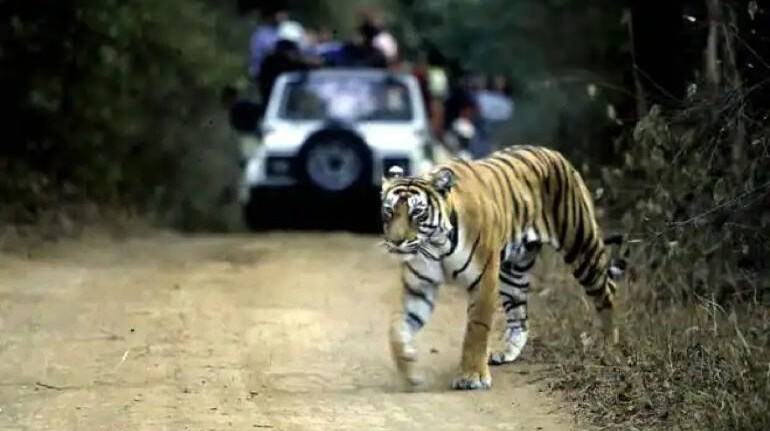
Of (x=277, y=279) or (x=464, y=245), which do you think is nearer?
(x=464, y=245)

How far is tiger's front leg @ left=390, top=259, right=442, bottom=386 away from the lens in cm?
720

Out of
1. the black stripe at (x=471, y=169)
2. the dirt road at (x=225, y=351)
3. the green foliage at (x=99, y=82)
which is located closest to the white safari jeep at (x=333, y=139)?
the green foliage at (x=99, y=82)

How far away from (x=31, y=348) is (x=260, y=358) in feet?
4.23

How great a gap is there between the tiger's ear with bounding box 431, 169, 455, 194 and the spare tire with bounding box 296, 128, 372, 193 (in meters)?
7.19

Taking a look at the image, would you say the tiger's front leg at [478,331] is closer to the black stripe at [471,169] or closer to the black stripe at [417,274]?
the black stripe at [417,274]

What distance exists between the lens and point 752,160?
7.84m

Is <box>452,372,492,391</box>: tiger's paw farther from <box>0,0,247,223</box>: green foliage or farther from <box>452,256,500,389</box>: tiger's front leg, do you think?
<box>0,0,247,223</box>: green foliage

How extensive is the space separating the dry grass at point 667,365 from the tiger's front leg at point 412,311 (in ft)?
2.27

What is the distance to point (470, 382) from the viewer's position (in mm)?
7281

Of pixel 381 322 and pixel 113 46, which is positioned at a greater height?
pixel 113 46

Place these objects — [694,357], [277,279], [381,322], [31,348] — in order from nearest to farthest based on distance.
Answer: [694,357] < [31,348] < [381,322] < [277,279]

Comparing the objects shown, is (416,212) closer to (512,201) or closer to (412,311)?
(412,311)

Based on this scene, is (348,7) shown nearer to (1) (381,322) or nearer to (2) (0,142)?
(2) (0,142)

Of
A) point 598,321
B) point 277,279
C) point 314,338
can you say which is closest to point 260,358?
point 314,338
